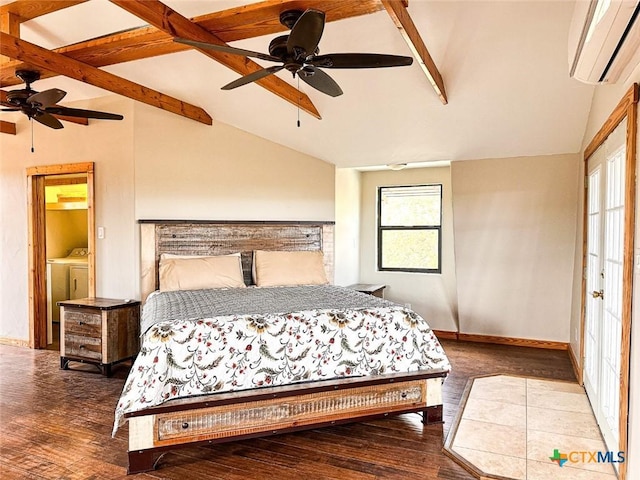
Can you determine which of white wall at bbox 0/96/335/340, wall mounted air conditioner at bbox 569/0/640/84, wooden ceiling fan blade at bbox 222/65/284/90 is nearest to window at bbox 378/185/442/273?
white wall at bbox 0/96/335/340

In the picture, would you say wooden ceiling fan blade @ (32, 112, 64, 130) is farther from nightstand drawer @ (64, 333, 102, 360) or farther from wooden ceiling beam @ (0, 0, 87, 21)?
nightstand drawer @ (64, 333, 102, 360)

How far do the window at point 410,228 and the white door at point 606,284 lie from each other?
2.38m

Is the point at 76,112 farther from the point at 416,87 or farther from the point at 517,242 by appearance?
the point at 517,242

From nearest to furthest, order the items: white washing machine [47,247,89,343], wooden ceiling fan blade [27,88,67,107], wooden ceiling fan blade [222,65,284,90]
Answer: wooden ceiling fan blade [222,65,284,90] → wooden ceiling fan blade [27,88,67,107] → white washing machine [47,247,89,343]

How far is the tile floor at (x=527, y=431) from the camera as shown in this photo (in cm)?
245

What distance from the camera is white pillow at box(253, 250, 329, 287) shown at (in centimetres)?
452

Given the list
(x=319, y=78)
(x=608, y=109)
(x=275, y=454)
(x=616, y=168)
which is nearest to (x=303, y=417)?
(x=275, y=454)

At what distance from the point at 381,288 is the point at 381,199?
140 cm

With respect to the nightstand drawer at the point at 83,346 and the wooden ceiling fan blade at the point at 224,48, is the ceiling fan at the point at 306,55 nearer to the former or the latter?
the wooden ceiling fan blade at the point at 224,48

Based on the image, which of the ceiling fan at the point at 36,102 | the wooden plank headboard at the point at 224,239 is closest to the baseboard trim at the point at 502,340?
the wooden plank headboard at the point at 224,239

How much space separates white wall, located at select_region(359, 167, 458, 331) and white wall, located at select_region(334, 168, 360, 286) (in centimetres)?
14

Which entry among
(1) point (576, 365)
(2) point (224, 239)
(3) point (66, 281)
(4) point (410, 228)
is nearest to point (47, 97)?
(2) point (224, 239)

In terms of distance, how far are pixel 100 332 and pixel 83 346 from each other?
27 cm

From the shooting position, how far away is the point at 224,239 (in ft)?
15.9
